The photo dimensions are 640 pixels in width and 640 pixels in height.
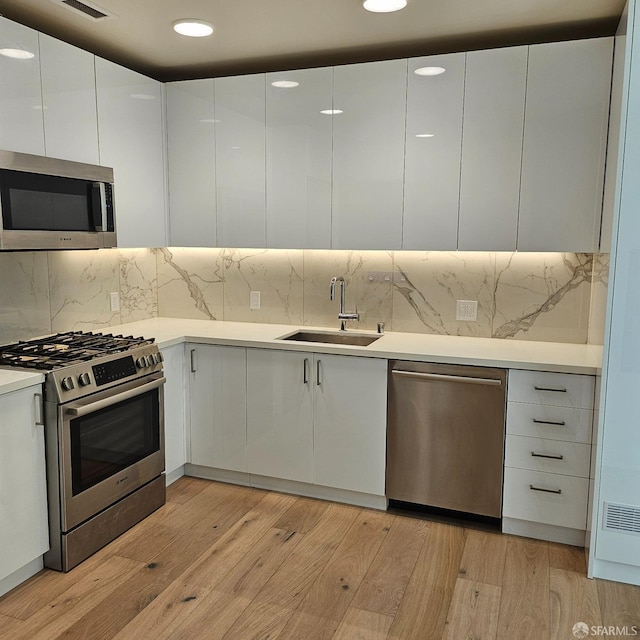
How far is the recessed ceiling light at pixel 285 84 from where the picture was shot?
333 cm

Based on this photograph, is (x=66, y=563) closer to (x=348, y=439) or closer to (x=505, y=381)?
(x=348, y=439)

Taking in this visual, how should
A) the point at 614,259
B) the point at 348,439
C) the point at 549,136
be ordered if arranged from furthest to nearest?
the point at 348,439 < the point at 549,136 < the point at 614,259

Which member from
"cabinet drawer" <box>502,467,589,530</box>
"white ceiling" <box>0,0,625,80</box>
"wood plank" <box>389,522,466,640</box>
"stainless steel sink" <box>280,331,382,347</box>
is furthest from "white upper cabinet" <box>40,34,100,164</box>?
"cabinet drawer" <box>502,467,589,530</box>

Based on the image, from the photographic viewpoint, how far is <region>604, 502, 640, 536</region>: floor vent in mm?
2414

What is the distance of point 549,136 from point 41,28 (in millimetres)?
2650

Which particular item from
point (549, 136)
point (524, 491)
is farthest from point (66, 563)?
point (549, 136)

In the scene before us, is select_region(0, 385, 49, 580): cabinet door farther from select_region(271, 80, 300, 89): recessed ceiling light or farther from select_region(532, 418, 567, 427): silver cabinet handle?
select_region(532, 418, 567, 427): silver cabinet handle

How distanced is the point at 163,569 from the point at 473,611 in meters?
1.33

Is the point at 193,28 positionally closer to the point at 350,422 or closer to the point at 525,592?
the point at 350,422

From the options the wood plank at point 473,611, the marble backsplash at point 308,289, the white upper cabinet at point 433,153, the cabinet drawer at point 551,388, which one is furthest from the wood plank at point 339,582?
the white upper cabinet at point 433,153

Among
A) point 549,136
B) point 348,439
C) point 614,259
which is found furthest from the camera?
point 348,439

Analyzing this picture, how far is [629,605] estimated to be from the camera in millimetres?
2334

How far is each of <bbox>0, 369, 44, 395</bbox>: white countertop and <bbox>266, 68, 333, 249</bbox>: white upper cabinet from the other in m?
1.59

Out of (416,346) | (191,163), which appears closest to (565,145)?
(416,346)
